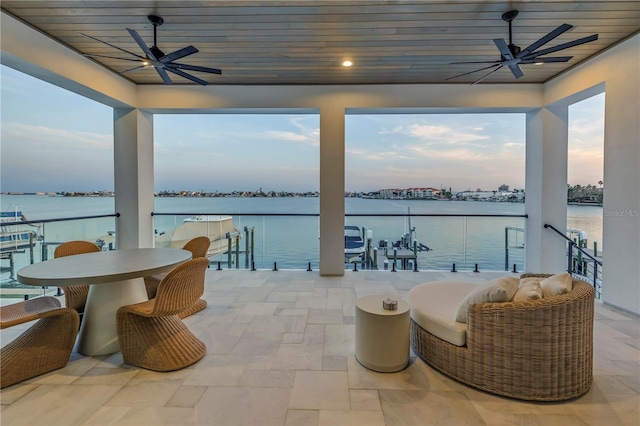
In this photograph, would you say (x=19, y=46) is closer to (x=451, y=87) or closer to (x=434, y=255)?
(x=451, y=87)

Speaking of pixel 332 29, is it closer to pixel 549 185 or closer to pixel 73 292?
pixel 73 292

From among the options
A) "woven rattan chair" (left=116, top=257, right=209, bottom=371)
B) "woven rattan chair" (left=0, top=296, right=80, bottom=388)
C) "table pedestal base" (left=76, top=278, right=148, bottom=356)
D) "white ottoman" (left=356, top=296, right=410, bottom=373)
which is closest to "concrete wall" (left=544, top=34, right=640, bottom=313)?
"white ottoman" (left=356, top=296, right=410, bottom=373)

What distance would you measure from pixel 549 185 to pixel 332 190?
11.5ft

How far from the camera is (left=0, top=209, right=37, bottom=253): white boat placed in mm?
3295

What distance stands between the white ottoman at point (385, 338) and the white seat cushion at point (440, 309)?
0.18 m

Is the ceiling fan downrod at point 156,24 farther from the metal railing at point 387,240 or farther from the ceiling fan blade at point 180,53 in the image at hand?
the metal railing at point 387,240

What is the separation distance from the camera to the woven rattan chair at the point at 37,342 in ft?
5.94

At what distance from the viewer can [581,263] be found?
4215mm

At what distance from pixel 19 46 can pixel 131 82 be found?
1602 millimetres

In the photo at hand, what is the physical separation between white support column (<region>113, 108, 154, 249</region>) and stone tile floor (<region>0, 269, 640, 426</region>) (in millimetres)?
2333

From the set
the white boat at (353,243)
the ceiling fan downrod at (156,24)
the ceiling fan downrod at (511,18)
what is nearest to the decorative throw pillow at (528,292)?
the ceiling fan downrod at (511,18)

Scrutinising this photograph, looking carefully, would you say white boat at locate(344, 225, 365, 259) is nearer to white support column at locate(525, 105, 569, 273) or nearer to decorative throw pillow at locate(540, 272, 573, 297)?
white support column at locate(525, 105, 569, 273)

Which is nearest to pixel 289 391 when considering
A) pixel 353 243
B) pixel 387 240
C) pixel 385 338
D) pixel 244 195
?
pixel 385 338

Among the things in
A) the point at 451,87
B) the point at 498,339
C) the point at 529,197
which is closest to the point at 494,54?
the point at 451,87
